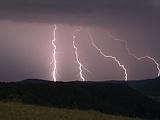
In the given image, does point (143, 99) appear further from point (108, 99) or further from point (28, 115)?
point (28, 115)

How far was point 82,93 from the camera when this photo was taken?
2124 inches

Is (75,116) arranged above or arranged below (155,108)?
above

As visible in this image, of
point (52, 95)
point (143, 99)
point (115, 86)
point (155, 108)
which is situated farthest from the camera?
point (115, 86)

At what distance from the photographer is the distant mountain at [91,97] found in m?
45.1

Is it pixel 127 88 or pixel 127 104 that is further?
pixel 127 88

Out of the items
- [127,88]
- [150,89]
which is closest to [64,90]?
[127,88]

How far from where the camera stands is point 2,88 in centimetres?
4197

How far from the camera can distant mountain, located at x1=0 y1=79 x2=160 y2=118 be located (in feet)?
148

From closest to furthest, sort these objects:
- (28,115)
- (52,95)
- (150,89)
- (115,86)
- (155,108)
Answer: (28,115), (52,95), (155,108), (115,86), (150,89)

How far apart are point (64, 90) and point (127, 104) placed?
9023mm

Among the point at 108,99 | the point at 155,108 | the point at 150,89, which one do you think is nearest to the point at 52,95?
the point at 108,99

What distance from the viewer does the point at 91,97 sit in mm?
53594

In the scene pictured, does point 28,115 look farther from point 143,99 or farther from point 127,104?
point 143,99

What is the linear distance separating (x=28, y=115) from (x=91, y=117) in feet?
10.1
